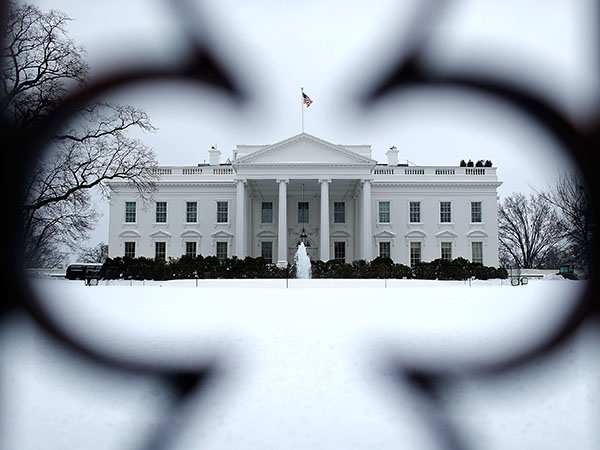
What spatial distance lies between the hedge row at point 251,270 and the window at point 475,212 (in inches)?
409

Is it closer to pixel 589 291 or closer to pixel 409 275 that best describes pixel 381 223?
pixel 409 275

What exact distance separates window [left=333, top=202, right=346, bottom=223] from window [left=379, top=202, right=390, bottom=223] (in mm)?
2578

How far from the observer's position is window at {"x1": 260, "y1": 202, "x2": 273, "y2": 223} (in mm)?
35906

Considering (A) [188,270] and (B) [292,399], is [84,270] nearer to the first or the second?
(A) [188,270]

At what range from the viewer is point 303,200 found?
35.8 metres

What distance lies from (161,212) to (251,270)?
13.8 metres

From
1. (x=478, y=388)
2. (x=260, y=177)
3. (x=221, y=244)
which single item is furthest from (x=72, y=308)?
(x=221, y=244)

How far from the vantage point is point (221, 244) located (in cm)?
3562

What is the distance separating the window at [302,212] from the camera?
35.6m

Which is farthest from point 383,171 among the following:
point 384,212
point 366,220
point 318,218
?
point 318,218

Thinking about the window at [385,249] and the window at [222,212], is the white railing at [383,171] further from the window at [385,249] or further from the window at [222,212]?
the window at [222,212]

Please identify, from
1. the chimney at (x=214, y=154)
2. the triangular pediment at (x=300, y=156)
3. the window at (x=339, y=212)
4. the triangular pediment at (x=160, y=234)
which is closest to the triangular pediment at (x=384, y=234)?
the window at (x=339, y=212)

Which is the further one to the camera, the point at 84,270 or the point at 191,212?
the point at 191,212

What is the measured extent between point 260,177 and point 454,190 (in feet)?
45.8
